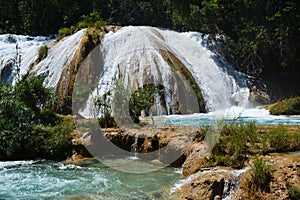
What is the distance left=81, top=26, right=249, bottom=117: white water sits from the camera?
17.5 meters

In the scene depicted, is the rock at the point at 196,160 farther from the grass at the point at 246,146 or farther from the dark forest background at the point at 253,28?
the dark forest background at the point at 253,28

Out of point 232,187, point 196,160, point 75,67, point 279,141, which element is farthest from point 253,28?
point 232,187

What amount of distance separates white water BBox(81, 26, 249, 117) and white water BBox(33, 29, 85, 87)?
5.72 ft

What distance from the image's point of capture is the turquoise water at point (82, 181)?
6.88m

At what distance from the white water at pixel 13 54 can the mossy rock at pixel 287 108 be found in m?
12.8

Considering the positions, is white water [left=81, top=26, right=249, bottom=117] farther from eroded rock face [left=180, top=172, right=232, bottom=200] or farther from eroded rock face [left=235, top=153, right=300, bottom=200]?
eroded rock face [left=235, top=153, right=300, bottom=200]

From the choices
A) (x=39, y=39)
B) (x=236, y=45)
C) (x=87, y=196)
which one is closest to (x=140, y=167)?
(x=87, y=196)

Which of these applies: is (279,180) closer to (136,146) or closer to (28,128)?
(136,146)

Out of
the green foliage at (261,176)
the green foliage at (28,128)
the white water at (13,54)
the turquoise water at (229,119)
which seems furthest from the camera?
the white water at (13,54)

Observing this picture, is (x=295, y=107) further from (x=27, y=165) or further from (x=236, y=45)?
(x=27, y=165)

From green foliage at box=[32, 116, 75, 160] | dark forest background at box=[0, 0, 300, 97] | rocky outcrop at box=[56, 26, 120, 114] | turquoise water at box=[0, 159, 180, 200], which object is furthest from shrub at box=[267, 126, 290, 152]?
dark forest background at box=[0, 0, 300, 97]

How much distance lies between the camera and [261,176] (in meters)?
5.72

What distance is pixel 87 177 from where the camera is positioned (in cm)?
822

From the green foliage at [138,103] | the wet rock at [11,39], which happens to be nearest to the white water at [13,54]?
the wet rock at [11,39]
